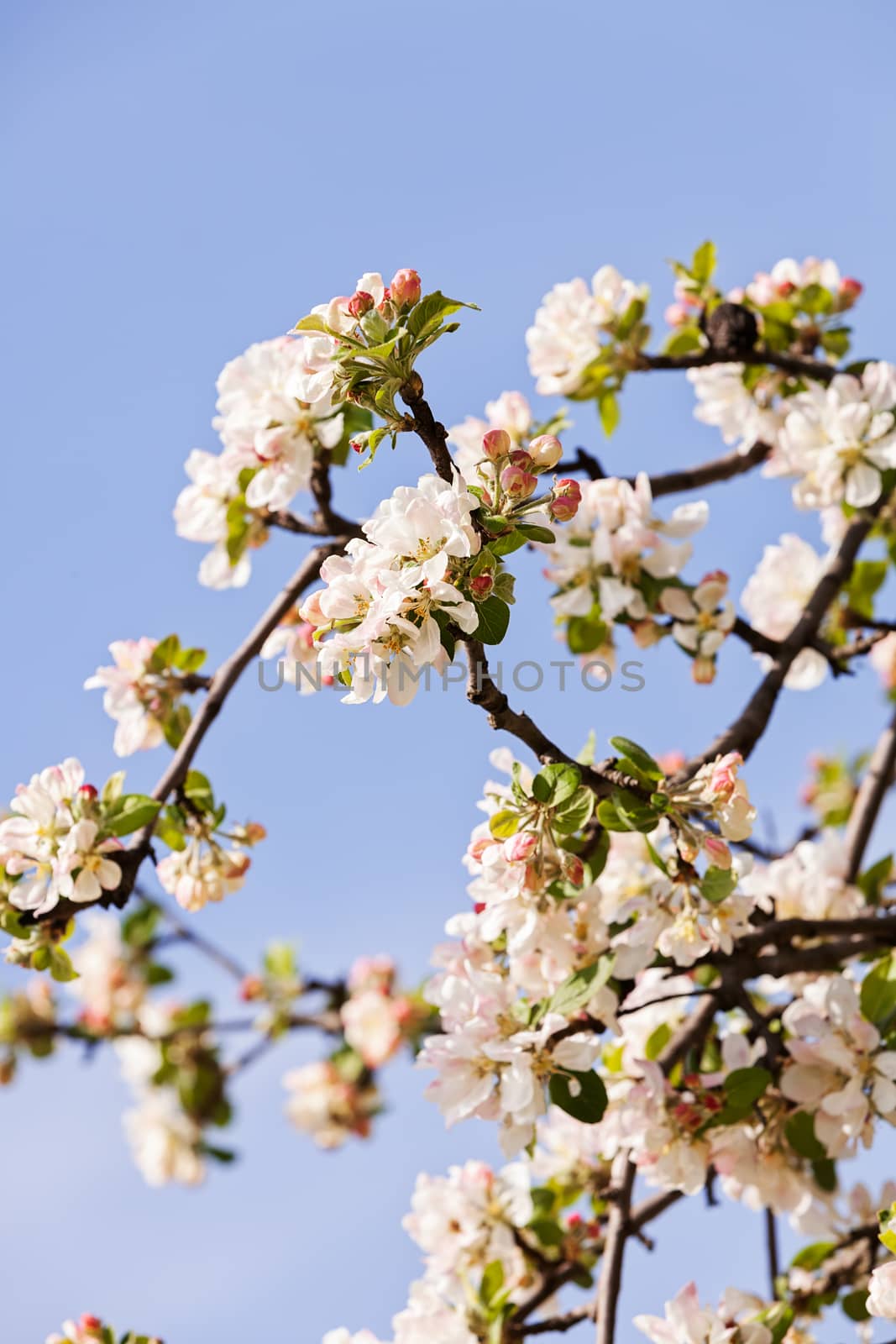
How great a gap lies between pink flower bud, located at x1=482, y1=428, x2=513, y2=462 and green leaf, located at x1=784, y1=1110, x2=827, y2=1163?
1366 mm

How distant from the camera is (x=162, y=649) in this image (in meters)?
2.52

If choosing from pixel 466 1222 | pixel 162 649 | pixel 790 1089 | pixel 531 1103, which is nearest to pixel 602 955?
pixel 531 1103

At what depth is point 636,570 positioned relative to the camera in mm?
2674

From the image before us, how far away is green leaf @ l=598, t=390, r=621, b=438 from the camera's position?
10.2 feet

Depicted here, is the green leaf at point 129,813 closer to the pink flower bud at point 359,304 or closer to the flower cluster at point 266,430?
the flower cluster at point 266,430

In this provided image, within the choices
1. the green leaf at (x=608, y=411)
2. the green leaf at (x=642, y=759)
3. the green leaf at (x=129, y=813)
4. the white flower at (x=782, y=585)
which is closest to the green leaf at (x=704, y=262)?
the green leaf at (x=608, y=411)

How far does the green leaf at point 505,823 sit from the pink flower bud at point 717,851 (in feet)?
0.93

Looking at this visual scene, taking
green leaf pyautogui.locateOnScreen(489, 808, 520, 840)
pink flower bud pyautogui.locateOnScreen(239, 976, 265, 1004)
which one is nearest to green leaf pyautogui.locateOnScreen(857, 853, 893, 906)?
green leaf pyautogui.locateOnScreen(489, 808, 520, 840)

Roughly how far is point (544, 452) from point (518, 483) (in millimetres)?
62

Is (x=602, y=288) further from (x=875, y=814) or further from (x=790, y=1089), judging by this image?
(x=790, y=1089)

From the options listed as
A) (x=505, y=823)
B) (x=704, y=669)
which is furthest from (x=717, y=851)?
(x=704, y=669)

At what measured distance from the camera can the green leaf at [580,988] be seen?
1.98 metres

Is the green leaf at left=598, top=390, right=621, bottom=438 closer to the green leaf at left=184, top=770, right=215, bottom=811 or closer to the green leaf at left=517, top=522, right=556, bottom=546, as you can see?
the green leaf at left=184, top=770, right=215, bottom=811

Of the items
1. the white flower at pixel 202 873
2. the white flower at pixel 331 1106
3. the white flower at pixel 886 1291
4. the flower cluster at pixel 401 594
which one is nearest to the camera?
the flower cluster at pixel 401 594
